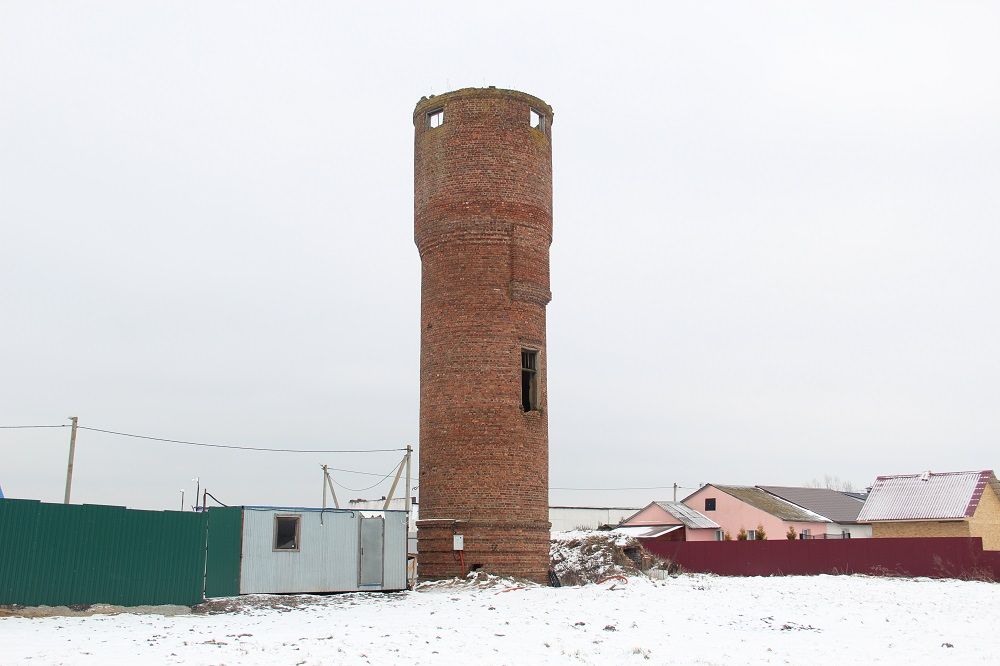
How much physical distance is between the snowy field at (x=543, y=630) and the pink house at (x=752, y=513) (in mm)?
24830

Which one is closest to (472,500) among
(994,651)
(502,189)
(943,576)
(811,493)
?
(502,189)

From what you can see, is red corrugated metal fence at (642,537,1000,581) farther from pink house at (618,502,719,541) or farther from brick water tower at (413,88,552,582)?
pink house at (618,502,719,541)

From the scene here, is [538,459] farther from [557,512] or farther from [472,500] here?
[557,512]

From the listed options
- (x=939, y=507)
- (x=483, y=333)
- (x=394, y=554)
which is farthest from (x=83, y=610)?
(x=939, y=507)

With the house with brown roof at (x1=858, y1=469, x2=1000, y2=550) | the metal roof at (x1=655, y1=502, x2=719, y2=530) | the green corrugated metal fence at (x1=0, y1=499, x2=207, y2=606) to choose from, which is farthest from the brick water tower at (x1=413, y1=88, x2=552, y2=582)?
the metal roof at (x1=655, y1=502, x2=719, y2=530)

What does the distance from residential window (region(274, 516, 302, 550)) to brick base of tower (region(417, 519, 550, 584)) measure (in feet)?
12.9

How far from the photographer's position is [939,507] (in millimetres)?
39875

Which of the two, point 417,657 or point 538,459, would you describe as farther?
point 538,459

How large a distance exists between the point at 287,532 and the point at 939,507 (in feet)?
95.1

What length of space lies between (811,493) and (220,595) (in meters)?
44.1

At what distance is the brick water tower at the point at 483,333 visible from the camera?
2505 centimetres

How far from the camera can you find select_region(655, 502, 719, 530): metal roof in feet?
166

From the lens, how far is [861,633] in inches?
694

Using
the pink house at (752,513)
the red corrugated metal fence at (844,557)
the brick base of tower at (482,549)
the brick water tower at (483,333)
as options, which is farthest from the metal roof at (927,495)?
the brick base of tower at (482,549)
